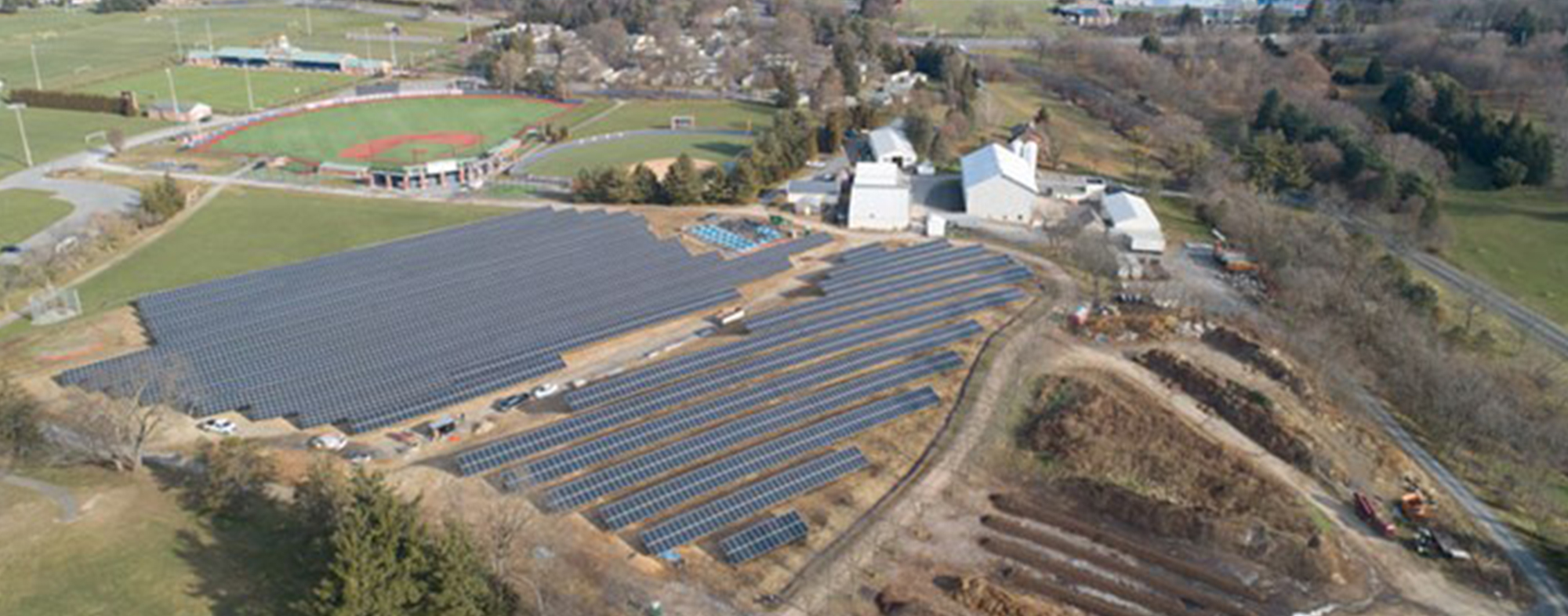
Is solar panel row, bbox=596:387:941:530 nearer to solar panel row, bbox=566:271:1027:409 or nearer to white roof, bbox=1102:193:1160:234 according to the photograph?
solar panel row, bbox=566:271:1027:409

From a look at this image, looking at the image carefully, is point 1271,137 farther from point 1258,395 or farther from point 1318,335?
point 1258,395

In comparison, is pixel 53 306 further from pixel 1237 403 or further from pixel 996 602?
pixel 1237 403

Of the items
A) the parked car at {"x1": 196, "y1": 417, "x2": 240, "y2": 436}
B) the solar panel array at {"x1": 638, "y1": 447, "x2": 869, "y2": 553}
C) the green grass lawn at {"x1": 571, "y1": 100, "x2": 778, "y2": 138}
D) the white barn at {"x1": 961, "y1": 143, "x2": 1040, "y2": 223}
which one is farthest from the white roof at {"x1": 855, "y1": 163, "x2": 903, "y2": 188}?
the parked car at {"x1": 196, "y1": 417, "x2": 240, "y2": 436}

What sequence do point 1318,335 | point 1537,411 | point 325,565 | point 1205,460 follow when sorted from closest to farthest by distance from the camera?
point 325,565
point 1205,460
point 1537,411
point 1318,335

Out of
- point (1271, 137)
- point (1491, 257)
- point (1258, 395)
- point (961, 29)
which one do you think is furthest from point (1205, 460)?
point (961, 29)

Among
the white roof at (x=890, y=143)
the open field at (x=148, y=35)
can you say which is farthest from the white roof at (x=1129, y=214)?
the open field at (x=148, y=35)

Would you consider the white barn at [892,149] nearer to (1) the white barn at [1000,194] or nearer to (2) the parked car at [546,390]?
(1) the white barn at [1000,194]

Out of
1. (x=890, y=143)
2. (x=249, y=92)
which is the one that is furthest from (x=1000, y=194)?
(x=249, y=92)
